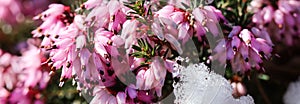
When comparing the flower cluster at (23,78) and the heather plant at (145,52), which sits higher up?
the heather plant at (145,52)

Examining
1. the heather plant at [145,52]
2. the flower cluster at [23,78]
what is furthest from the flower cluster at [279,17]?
the flower cluster at [23,78]

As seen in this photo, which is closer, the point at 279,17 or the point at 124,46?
the point at 124,46

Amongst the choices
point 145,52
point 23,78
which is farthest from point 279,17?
point 23,78

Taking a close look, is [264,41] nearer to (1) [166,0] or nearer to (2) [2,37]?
(1) [166,0]

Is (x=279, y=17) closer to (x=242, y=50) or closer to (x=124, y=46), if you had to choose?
(x=242, y=50)

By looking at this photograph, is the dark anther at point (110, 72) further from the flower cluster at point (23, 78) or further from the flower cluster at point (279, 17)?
the flower cluster at point (279, 17)

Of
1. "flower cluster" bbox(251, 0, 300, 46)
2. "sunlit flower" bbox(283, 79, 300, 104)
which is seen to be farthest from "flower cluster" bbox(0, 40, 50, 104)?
"sunlit flower" bbox(283, 79, 300, 104)
